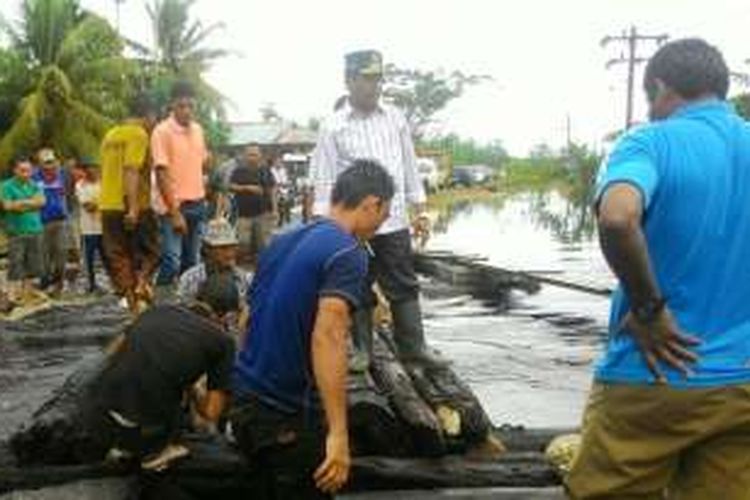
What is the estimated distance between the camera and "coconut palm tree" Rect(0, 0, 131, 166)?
1287 inches

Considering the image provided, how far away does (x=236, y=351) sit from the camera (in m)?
5.25

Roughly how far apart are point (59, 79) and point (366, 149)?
27.7m

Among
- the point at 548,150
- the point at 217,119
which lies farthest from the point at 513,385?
the point at 548,150

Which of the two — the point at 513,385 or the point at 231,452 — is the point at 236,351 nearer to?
the point at 231,452

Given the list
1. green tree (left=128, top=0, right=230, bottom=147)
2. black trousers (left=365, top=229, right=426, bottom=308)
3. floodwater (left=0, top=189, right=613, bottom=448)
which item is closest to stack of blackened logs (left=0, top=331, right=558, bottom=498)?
black trousers (left=365, top=229, right=426, bottom=308)

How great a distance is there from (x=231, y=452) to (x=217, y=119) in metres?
40.8

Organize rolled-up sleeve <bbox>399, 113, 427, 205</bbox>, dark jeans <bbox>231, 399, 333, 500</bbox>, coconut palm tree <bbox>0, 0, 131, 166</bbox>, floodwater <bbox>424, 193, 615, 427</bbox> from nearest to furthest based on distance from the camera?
1. dark jeans <bbox>231, 399, 333, 500</bbox>
2. rolled-up sleeve <bbox>399, 113, 427, 205</bbox>
3. floodwater <bbox>424, 193, 615, 427</bbox>
4. coconut palm tree <bbox>0, 0, 131, 166</bbox>

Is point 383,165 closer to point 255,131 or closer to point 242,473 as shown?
point 242,473

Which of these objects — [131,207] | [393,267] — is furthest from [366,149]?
[131,207]

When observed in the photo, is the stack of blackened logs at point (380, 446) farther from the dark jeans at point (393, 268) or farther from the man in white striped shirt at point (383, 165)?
the dark jeans at point (393, 268)

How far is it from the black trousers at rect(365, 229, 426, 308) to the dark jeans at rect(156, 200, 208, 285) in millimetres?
2775

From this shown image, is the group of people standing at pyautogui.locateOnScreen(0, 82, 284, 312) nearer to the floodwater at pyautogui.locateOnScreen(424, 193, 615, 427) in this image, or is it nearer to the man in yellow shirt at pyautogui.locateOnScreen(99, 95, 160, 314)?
the man in yellow shirt at pyautogui.locateOnScreen(99, 95, 160, 314)

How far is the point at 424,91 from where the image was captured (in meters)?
89.8

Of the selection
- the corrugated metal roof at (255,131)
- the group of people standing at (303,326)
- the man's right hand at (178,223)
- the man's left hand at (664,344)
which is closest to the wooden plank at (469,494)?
the group of people standing at (303,326)
